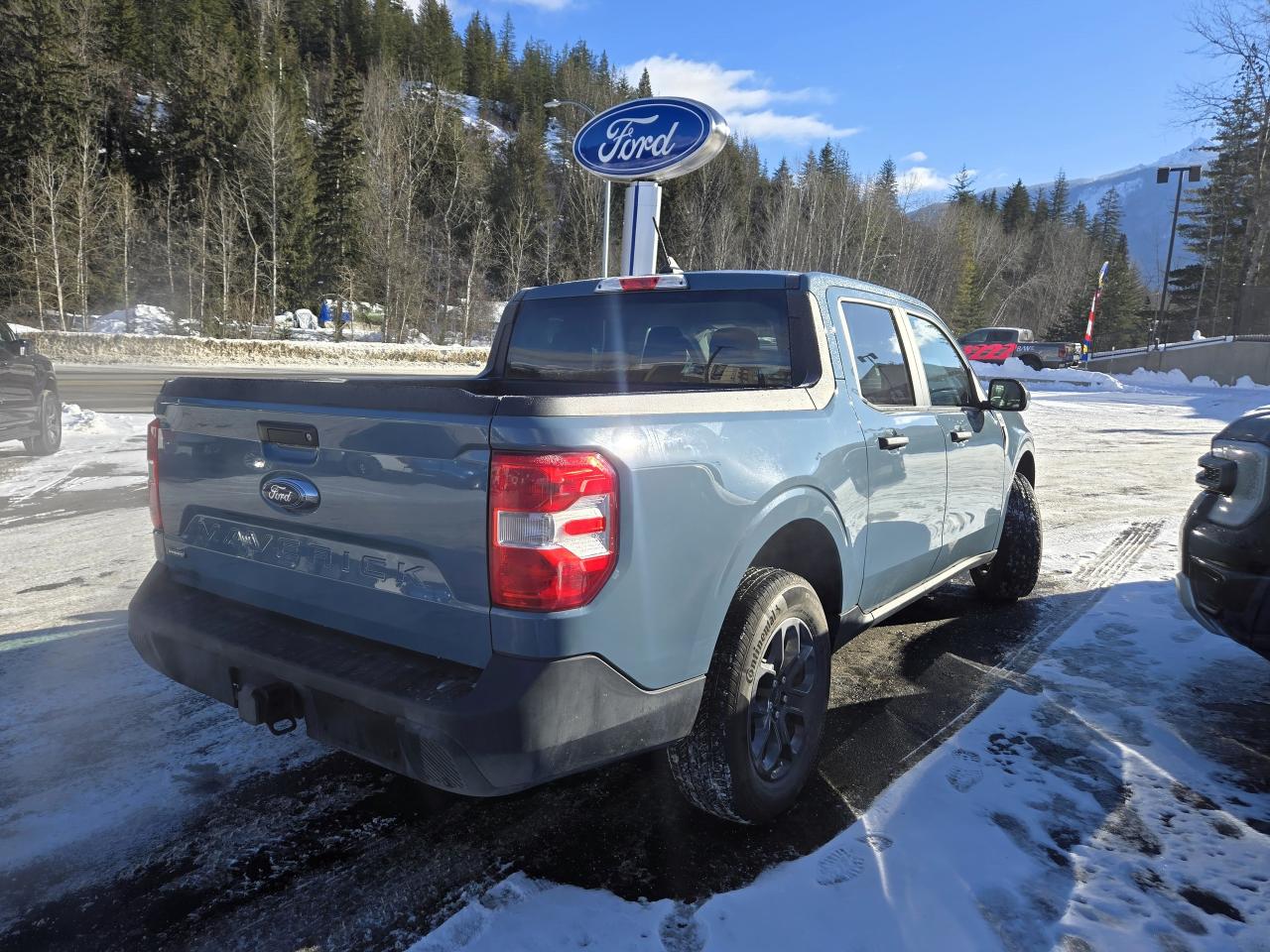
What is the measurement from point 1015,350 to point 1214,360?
24.3 ft

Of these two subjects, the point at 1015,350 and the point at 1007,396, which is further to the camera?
the point at 1015,350

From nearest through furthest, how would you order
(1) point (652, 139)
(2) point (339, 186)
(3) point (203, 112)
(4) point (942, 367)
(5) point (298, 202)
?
(4) point (942, 367) → (1) point (652, 139) → (5) point (298, 202) → (2) point (339, 186) → (3) point (203, 112)

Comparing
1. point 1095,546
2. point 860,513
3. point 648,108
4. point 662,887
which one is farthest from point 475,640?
point 648,108

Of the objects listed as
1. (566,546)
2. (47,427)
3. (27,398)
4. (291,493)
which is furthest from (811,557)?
(47,427)

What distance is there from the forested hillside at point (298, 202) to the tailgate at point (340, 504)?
37.8 meters

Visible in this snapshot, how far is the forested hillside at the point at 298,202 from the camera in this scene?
37719 mm

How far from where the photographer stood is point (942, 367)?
13.6 ft

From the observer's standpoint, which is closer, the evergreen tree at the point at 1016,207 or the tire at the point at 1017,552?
the tire at the point at 1017,552

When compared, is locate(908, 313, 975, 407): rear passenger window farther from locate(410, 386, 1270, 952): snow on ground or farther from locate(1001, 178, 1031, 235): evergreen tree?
locate(1001, 178, 1031, 235): evergreen tree

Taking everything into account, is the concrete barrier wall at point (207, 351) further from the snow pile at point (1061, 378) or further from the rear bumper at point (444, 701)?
the rear bumper at point (444, 701)

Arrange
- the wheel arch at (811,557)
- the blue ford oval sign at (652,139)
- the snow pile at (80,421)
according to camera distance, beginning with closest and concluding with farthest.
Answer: the wheel arch at (811,557)
the blue ford oval sign at (652,139)
the snow pile at (80,421)

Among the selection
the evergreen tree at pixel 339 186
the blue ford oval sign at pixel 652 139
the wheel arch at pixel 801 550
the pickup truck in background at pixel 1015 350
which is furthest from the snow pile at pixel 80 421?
the evergreen tree at pixel 339 186

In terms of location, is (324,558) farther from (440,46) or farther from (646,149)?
(440,46)

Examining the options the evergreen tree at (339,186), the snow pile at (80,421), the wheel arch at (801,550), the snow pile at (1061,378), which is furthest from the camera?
the evergreen tree at (339,186)
